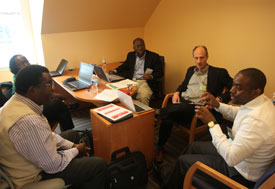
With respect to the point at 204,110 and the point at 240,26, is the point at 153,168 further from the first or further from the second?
the point at 240,26

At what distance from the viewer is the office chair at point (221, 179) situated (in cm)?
111

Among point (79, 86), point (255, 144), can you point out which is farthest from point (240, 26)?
point (79, 86)

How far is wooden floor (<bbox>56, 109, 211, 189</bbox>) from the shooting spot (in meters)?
2.13

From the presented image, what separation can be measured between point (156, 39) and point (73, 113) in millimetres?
2148

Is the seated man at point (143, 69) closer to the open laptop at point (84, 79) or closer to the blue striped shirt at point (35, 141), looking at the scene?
the open laptop at point (84, 79)

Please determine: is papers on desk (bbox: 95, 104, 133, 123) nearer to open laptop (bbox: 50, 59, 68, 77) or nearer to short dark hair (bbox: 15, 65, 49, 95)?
short dark hair (bbox: 15, 65, 49, 95)

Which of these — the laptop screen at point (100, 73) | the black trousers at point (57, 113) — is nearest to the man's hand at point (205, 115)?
the laptop screen at point (100, 73)

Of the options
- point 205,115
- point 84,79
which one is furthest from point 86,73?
point 205,115

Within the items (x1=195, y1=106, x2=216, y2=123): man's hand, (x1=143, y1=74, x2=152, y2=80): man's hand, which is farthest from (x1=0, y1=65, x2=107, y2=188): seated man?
(x1=143, y1=74, x2=152, y2=80): man's hand

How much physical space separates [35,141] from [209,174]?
43.1 inches

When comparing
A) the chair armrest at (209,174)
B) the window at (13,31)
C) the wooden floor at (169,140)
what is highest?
the window at (13,31)

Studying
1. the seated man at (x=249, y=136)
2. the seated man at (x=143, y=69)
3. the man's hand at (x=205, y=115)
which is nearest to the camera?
the seated man at (x=249, y=136)

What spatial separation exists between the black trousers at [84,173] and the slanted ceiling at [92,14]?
2.37 metres

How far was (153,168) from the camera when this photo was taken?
2160 millimetres
